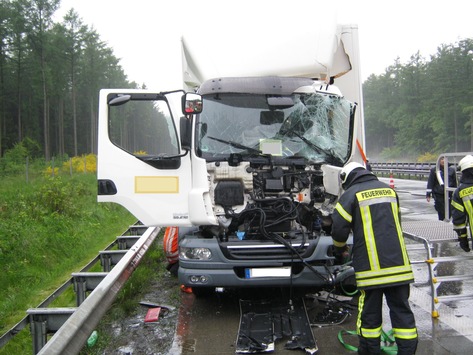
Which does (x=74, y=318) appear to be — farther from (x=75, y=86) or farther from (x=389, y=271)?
(x=75, y=86)

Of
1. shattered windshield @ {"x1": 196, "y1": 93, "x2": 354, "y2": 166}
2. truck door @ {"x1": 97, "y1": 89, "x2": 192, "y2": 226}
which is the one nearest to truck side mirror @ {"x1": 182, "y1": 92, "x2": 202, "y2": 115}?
truck door @ {"x1": 97, "y1": 89, "x2": 192, "y2": 226}

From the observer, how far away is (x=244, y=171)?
5047 millimetres

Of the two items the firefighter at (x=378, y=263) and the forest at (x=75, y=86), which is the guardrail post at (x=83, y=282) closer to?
the firefighter at (x=378, y=263)

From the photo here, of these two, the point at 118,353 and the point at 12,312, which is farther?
the point at 12,312

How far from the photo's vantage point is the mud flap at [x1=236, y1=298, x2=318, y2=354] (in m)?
3.99

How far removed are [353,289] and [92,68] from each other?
5031 centimetres

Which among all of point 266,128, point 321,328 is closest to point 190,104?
point 266,128

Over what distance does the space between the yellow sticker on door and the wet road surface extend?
1.41 meters

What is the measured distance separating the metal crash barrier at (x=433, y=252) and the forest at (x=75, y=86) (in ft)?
120

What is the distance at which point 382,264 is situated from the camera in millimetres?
3465

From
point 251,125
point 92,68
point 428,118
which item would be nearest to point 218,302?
point 251,125

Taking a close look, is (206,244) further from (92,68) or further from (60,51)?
(92,68)

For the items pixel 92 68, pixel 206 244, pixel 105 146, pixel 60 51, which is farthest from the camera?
pixel 92 68

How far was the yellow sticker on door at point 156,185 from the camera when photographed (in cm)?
489
